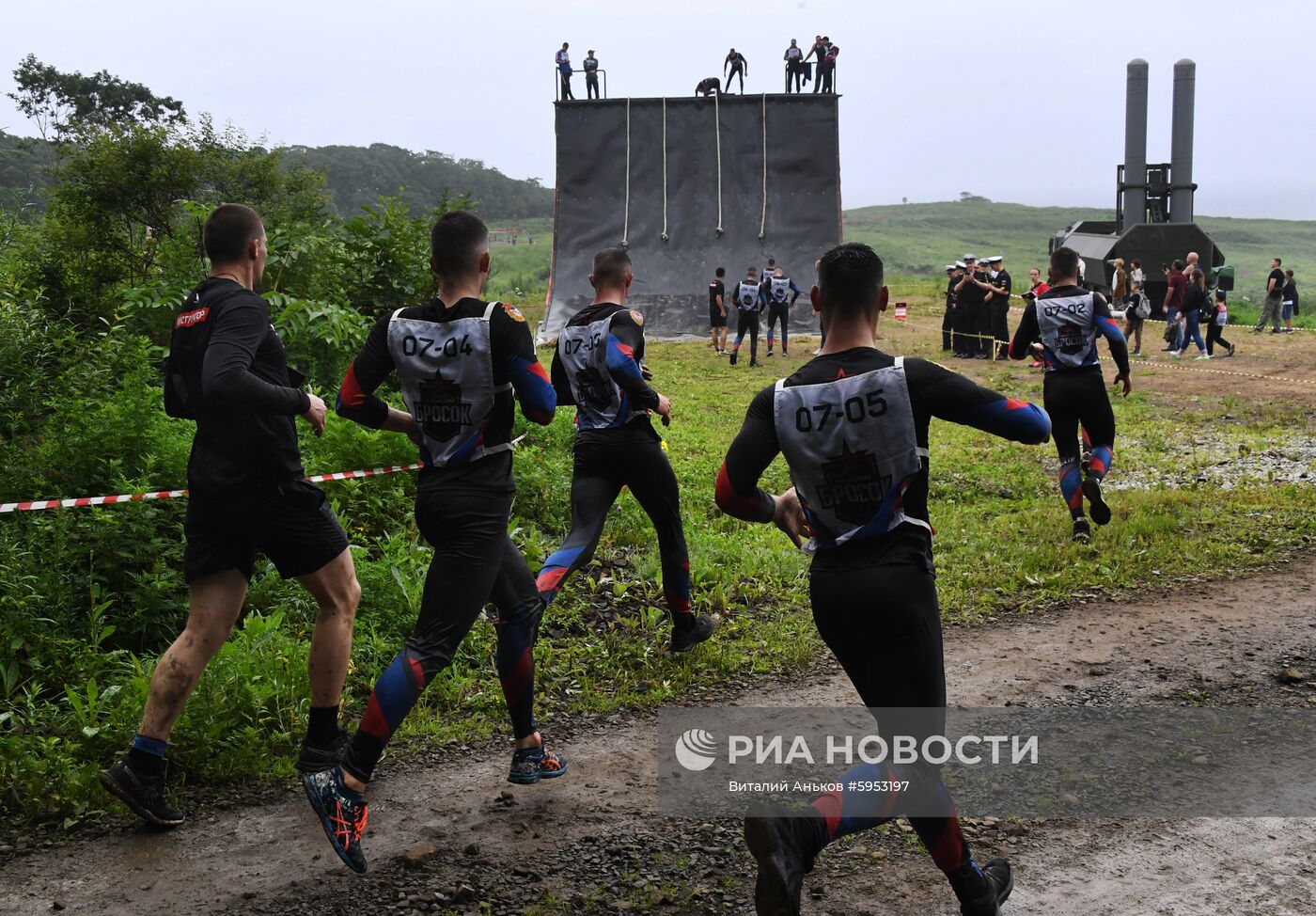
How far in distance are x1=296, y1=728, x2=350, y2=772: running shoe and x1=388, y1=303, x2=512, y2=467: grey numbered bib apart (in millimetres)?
1234

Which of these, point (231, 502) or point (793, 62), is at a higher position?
point (793, 62)

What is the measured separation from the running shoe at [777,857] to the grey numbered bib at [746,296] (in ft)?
60.4

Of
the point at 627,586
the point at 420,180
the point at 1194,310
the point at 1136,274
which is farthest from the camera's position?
the point at 420,180

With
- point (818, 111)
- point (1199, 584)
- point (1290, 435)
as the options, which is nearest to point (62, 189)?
point (1199, 584)

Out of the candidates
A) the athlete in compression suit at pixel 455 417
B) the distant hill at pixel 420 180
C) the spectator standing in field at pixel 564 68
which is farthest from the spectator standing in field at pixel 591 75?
the distant hill at pixel 420 180

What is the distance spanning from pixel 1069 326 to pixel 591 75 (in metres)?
23.2

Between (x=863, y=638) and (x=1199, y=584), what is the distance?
491cm

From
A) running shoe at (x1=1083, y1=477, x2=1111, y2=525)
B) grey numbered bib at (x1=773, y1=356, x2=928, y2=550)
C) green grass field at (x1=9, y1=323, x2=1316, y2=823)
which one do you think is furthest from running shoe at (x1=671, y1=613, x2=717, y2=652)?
running shoe at (x1=1083, y1=477, x2=1111, y2=525)

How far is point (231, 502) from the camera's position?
3992 millimetres

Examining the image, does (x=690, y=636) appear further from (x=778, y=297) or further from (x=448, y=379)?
(x=778, y=297)

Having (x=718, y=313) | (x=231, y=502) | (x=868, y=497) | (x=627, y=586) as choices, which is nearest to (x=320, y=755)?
(x=231, y=502)

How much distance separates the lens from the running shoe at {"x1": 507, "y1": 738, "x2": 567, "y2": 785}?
442 centimetres

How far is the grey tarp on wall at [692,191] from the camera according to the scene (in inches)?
1022

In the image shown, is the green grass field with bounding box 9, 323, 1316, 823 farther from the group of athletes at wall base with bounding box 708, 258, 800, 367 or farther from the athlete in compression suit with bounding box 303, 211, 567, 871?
the group of athletes at wall base with bounding box 708, 258, 800, 367
